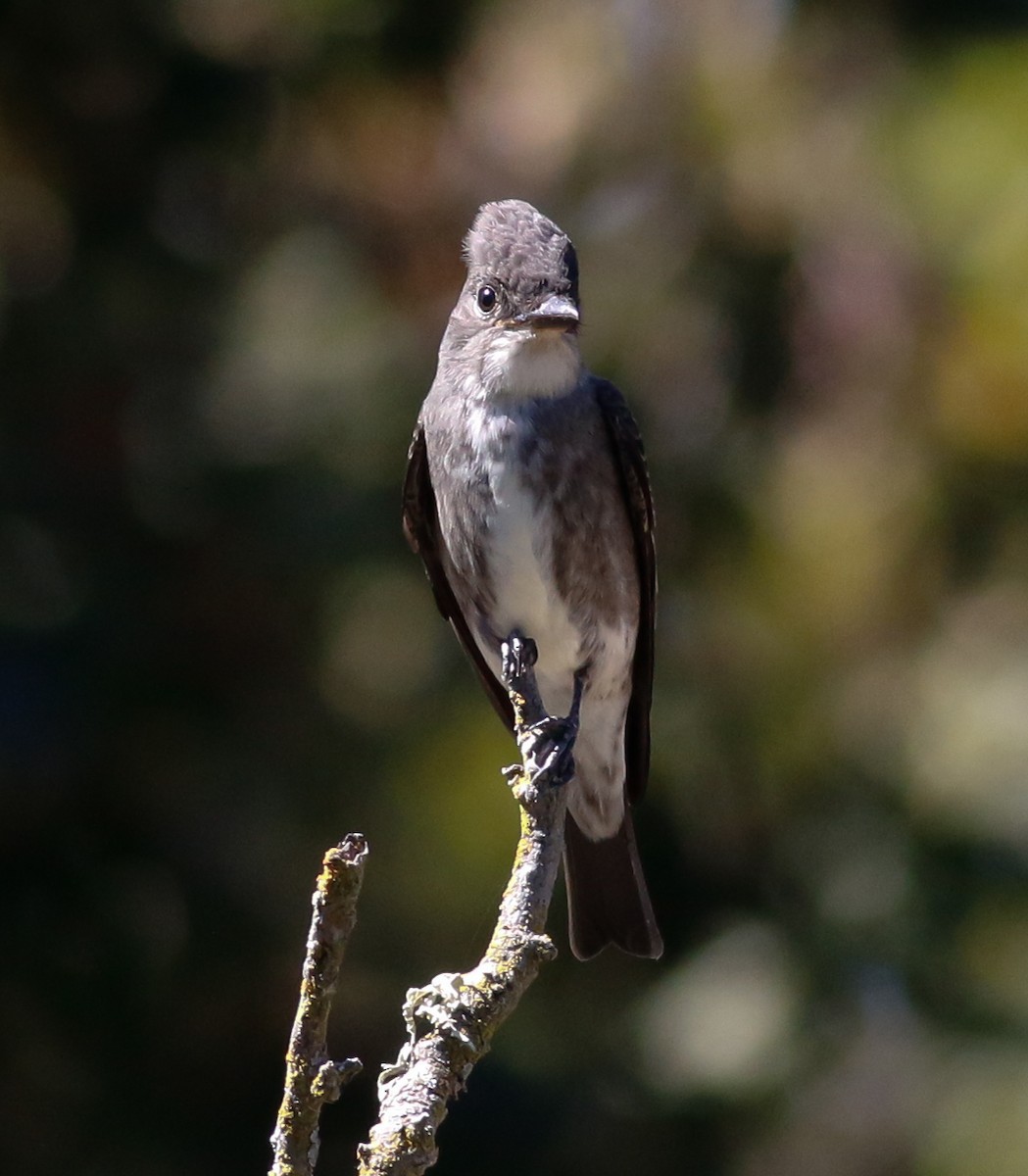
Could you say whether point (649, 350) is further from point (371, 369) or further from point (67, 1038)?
point (67, 1038)

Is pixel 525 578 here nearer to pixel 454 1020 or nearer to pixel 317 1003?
pixel 454 1020

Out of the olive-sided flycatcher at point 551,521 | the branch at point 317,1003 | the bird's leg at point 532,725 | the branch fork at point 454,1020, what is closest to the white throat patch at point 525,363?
the olive-sided flycatcher at point 551,521

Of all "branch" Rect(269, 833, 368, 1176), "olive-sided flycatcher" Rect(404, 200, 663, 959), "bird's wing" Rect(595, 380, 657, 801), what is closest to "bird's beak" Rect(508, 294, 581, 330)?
"olive-sided flycatcher" Rect(404, 200, 663, 959)

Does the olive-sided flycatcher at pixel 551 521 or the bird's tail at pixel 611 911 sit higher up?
the olive-sided flycatcher at pixel 551 521

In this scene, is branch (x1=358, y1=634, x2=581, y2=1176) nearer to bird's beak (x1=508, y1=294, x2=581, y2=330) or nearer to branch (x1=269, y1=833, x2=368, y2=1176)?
branch (x1=269, y1=833, x2=368, y2=1176)

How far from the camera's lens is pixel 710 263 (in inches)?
280

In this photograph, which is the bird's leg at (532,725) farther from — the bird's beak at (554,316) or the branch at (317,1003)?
→ the branch at (317,1003)

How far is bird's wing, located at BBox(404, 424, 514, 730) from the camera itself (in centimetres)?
464

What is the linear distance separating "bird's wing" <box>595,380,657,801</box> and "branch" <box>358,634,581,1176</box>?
1527 millimetres

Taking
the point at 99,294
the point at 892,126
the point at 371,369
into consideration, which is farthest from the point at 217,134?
the point at 892,126

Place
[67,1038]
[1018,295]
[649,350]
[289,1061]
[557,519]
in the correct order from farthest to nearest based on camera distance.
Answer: [649,350] → [67,1038] → [1018,295] → [557,519] → [289,1061]

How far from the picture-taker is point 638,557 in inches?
184

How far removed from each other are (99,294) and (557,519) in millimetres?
3465

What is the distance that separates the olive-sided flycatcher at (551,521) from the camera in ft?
14.1
